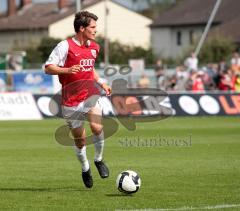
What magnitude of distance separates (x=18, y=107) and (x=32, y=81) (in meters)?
10.7

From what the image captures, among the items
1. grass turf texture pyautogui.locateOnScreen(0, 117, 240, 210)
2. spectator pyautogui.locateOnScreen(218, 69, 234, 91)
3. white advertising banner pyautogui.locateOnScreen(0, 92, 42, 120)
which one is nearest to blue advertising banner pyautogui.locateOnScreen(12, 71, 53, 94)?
spectator pyautogui.locateOnScreen(218, 69, 234, 91)

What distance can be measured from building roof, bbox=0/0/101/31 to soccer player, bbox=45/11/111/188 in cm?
8362

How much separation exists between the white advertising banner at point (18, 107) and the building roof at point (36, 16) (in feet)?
212

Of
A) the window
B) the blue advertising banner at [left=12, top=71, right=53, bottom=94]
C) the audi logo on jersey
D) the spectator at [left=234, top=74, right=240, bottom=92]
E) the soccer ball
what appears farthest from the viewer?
the window

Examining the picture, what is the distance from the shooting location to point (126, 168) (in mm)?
15195

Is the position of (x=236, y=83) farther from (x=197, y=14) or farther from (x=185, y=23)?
(x=197, y=14)

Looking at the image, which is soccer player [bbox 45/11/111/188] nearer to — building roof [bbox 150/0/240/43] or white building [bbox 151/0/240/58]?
building roof [bbox 150/0/240/43]

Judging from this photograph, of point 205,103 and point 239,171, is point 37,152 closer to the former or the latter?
point 239,171

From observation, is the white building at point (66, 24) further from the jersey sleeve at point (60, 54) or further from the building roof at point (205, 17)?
the jersey sleeve at point (60, 54)

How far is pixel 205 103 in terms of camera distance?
106ft

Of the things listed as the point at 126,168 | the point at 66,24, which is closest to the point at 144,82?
the point at 126,168

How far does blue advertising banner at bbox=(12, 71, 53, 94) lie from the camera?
41.3 metres

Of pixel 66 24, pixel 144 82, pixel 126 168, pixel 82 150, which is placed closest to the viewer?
pixel 82 150

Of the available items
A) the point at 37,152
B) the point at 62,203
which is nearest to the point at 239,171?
the point at 62,203
